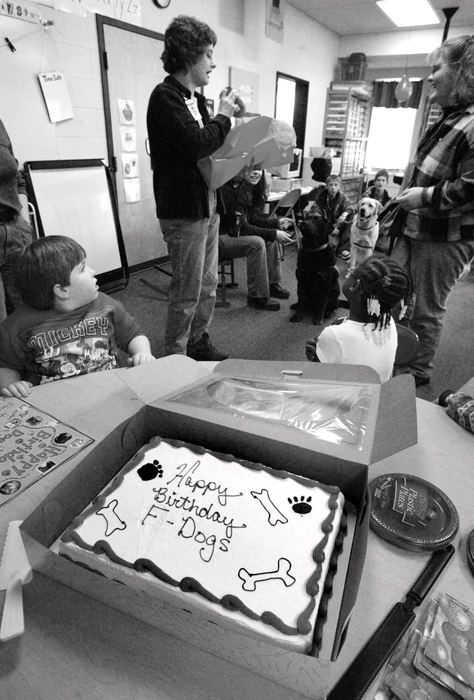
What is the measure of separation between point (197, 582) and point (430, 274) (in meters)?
1.88

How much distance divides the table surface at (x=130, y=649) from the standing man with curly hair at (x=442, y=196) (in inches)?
62.4

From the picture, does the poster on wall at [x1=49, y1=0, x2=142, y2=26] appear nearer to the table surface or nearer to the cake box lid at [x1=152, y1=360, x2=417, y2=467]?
the cake box lid at [x1=152, y1=360, x2=417, y2=467]

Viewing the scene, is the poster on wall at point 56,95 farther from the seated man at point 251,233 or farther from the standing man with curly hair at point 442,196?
the standing man with curly hair at point 442,196

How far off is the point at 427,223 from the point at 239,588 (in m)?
1.84

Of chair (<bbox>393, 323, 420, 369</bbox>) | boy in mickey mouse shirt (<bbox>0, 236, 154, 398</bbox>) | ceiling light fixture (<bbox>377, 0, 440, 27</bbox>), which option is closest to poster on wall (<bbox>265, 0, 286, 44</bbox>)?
ceiling light fixture (<bbox>377, 0, 440, 27</bbox>)

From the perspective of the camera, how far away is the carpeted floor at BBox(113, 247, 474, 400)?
2605 mm

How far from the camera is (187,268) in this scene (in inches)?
82.4

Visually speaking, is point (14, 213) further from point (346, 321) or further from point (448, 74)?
point (448, 74)

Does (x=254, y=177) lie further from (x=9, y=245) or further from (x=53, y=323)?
(x=53, y=323)

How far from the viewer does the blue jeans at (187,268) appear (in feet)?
6.71

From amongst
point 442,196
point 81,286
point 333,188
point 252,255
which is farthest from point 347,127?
point 81,286

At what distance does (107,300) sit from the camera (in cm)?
129

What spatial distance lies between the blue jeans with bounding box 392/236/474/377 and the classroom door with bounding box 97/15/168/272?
262 centimetres

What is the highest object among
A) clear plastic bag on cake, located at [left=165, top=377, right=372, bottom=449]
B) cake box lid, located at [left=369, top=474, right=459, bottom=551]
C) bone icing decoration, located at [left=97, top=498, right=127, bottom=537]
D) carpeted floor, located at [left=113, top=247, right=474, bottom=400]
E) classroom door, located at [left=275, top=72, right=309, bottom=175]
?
classroom door, located at [left=275, top=72, right=309, bottom=175]
